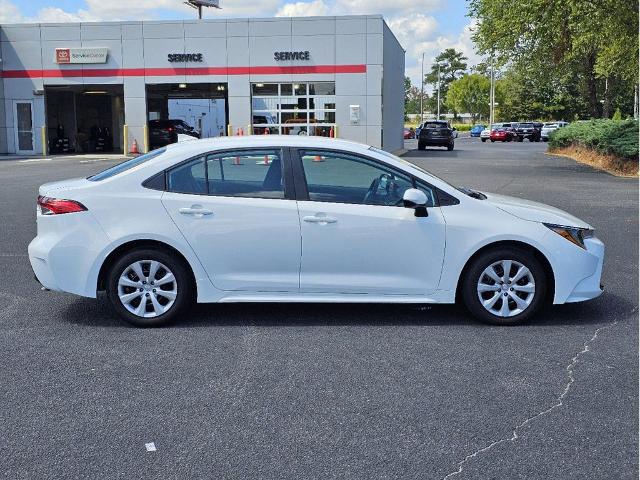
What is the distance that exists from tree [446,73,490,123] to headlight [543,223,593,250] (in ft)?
345

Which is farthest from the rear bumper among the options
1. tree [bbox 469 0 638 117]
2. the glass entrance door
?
the glass entrance door

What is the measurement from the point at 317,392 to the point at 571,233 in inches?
111

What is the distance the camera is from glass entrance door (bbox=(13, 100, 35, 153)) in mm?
38656

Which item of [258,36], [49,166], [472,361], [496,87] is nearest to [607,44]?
[258,36]

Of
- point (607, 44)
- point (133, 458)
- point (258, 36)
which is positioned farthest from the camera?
point (258, 36)

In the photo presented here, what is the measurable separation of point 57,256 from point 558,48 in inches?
1002

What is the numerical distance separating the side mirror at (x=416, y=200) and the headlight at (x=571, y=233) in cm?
103

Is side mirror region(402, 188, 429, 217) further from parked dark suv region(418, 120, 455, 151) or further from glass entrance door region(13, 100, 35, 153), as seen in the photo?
parked dark suv region(418, 120, 455, 151)

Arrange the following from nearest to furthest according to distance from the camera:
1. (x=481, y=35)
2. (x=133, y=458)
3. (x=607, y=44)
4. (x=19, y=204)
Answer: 1. (x=133, y=458)
2. (x=19, y=204)
3. (x=607, y=44)
4. (x=481, y=35)

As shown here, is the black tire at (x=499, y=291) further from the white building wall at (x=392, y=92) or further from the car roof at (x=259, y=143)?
the white building wall at (x=392, y=92)

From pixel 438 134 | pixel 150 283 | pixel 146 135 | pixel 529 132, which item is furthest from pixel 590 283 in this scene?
pixel 529 132

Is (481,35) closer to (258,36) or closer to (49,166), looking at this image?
(258,36)

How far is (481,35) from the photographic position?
1091 inches

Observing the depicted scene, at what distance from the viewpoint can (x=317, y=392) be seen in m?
4.93
